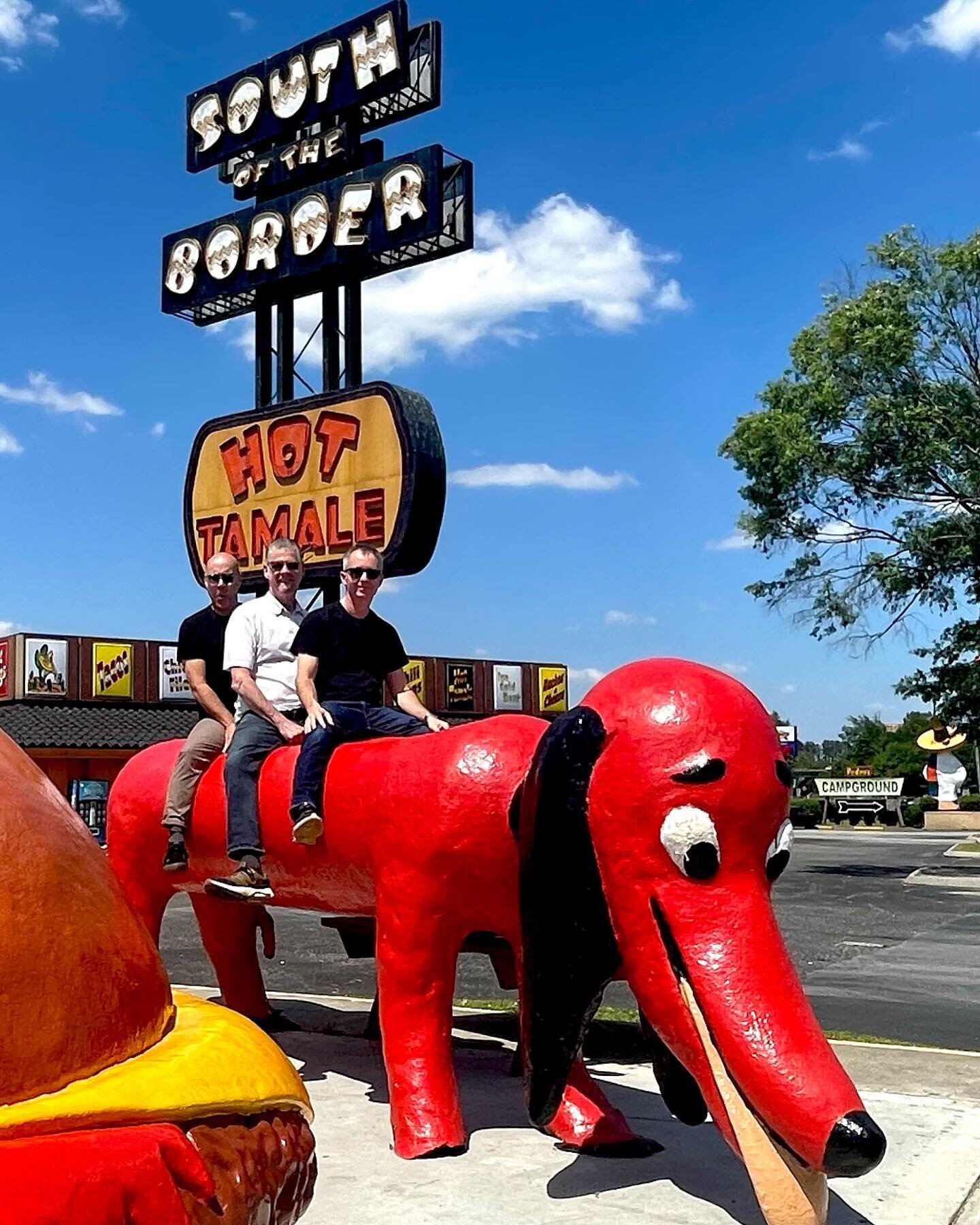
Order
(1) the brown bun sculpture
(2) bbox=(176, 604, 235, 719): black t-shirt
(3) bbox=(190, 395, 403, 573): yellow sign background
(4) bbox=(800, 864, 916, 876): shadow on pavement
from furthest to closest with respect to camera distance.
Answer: (4) bbox=(800, 864, 916, 876): shadow on pavement → (3) bbox=(190, 395, 403, 573): yellow sign background → (2) bbox=(176, 604, 235, 719): black t-shirt → (1) the brown bun sculpture

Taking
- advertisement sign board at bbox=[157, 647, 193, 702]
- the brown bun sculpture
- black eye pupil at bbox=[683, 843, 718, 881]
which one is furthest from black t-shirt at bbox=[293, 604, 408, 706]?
advertisement sign board at bbox=[157, 647, 193, 702]

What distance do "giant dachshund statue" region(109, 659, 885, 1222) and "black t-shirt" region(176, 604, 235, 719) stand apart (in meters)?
0.81

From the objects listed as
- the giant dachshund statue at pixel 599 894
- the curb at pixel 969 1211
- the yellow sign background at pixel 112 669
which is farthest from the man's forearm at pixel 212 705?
the yellow sign background at pixel 112 669

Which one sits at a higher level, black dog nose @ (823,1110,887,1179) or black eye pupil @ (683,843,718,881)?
black eye pupil @ (683,843,718,881)

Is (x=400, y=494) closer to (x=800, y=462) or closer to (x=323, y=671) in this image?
(x=323, y=671)

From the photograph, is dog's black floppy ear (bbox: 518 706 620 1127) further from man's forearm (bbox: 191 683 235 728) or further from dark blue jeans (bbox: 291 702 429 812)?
man's forearm (bbox: 191 683 235 728)

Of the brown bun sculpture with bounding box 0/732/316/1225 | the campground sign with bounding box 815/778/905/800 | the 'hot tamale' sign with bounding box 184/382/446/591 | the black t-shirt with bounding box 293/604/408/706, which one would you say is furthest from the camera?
the campground sign with bounding box 815/778/905/800

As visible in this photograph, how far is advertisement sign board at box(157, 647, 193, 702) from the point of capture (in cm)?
2731

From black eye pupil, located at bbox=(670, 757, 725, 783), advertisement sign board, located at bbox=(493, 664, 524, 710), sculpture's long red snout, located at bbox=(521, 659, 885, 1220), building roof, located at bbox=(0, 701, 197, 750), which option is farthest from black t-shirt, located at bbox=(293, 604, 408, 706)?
advertisement sign board, located at bbox=(493, 664, 524, 710)

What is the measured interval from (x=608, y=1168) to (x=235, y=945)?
2.88 meters

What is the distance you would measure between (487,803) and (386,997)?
86 cm

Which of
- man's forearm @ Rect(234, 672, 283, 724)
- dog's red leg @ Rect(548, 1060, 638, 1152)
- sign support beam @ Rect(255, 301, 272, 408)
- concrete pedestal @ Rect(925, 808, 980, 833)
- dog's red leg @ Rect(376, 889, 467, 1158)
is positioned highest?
sign support beam @ Rect(255, 301, 272, 408)

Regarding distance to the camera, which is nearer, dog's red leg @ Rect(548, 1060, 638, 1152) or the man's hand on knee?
dog's red leg @ Rect(548, 1060, 638, 1152)

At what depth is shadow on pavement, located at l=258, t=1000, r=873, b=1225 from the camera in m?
4.34
